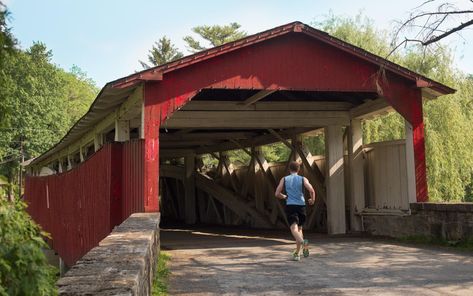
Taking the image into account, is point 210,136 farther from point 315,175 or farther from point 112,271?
point 112,271

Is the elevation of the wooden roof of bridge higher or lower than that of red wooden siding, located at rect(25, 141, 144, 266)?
higher

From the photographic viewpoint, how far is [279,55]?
10.1 meters

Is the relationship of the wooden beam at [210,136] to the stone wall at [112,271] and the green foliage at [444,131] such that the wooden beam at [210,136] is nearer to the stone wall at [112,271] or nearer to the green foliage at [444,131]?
the green foliage at [444,131]

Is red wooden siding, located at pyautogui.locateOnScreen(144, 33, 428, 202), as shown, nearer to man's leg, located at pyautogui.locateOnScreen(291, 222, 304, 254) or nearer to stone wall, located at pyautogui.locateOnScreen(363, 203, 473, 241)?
stone wall, located at pyautogui.locateOnScreen(363, 203, 473, 241)

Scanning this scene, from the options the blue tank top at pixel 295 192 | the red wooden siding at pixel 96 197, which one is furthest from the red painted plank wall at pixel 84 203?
the blue tank top at pixel 295 192

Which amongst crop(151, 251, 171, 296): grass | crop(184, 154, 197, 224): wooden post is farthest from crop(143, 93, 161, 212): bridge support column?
crop(184, 154, 197, 224): wooden post

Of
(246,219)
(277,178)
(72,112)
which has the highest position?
(72,112)

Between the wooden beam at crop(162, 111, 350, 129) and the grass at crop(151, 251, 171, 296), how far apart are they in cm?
406

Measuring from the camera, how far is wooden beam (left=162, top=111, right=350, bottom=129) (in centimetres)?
1177

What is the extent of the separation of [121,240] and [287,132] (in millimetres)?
10255

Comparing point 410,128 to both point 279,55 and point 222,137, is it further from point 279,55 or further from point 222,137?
point 222,137

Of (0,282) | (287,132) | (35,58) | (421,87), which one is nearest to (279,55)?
(421,87)

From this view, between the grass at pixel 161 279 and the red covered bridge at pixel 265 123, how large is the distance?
183 cm

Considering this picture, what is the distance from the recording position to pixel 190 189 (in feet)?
70.8
